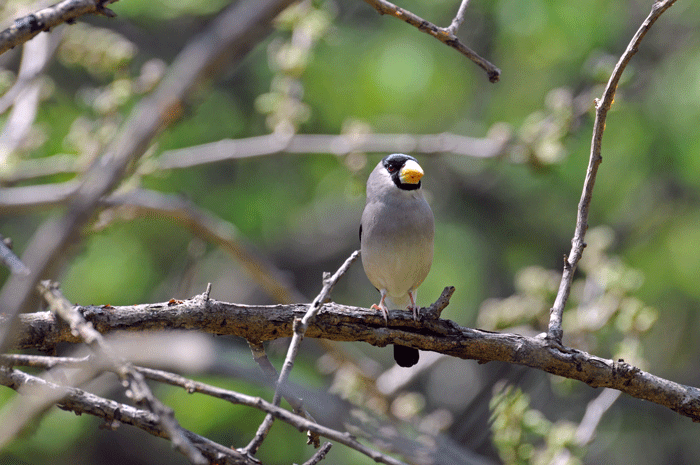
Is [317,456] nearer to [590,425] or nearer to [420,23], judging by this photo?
[420,23]

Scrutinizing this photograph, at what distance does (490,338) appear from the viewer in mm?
2564

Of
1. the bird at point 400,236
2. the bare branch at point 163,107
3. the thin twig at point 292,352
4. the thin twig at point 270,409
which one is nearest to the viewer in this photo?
the bare branch at point 163,107

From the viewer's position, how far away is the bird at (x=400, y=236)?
356 cm

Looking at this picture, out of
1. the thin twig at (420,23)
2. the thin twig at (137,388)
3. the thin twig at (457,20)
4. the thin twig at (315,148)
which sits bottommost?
the thin twig at (137,388)

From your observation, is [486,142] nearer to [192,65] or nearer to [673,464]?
[192,65]

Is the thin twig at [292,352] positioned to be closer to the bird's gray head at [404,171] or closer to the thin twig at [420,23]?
the thin twig at [420,23]

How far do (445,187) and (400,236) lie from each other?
5409 millimetres

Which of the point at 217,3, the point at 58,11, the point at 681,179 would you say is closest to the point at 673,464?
the point at 681,179

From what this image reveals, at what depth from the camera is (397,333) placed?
2576mm

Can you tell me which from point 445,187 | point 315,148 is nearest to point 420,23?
point 315,148

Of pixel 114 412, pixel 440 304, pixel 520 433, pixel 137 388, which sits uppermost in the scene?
pixel 440 304

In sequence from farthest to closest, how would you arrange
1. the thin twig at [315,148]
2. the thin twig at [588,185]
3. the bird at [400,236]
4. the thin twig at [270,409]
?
the thin twig at [315,148]
the bird at [400,236]
the thin twig at [588,185]
the thin twig at [270,409]

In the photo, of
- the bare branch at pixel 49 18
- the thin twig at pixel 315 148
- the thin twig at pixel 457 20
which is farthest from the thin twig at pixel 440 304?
the thin twig at pixel 315 148

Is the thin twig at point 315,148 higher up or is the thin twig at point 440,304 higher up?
the thin twig at point 315,148
